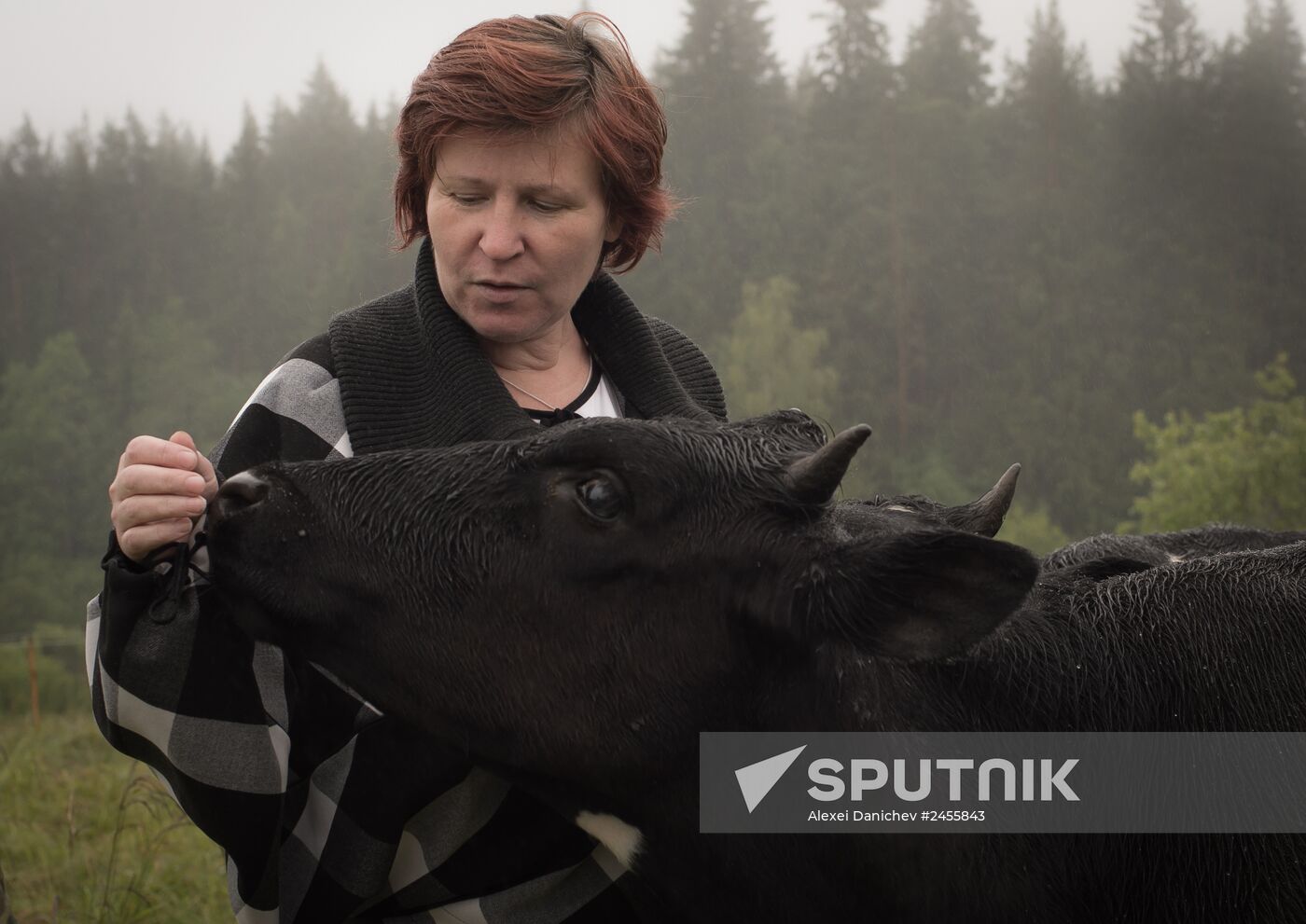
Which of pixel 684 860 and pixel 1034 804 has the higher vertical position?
pixel 1034 804

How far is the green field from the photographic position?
580cm

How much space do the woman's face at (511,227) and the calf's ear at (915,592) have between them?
1186mm

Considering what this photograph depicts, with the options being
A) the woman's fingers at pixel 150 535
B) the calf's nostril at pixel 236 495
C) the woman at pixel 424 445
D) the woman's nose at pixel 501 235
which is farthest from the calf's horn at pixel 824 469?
the woman's fingers at pixel 150 535

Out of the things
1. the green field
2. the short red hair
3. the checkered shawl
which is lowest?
the green field

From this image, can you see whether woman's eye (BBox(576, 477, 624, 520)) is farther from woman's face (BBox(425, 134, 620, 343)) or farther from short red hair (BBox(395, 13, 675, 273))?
short red hair (BBox(395, 13, 675, 273))

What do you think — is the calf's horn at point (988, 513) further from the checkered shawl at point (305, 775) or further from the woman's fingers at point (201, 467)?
the woman's fingers at point (201, 467)

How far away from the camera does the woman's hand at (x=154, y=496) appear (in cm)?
246

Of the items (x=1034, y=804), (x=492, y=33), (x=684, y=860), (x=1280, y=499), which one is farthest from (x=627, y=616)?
(x=1280, y=499)

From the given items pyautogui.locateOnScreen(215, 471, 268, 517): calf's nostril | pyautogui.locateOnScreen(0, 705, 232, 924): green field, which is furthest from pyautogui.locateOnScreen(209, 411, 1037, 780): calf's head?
pyautogui.locateOnScreen(0, 705, 232, 924): green field

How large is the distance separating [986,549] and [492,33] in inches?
74.4

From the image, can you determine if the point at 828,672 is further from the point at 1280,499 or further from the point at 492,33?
the point at 1280,499

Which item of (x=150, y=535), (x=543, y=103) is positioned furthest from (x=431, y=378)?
(x=150, y=535)

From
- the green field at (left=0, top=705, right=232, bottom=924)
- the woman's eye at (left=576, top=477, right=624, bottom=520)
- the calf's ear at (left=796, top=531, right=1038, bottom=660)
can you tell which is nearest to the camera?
the calf's ear at (left=796, top=531, right=1038, bottom=660)

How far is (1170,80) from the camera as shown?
52656 mm
